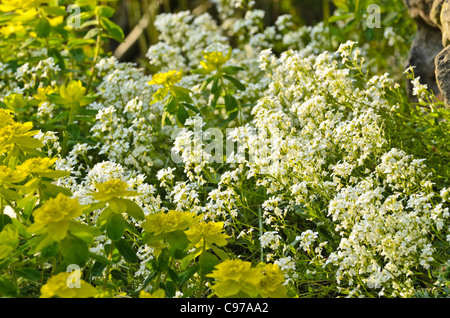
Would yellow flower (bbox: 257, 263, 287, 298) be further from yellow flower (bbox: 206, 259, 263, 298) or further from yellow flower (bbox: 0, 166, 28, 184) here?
yellow flower (bbox: 0, 166, 28, 184)

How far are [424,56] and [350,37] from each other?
64.1 inches

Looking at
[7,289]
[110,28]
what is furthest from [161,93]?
[7,289]

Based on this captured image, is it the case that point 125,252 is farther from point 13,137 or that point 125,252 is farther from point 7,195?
point 13,137

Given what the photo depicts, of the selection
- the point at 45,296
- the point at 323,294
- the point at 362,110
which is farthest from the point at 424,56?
the point at 45,296

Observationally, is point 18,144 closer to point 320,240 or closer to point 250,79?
point 320,240

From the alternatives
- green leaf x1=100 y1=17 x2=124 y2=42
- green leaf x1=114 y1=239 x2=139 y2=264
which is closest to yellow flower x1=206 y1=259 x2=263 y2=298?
green leaf x1=114 y1=239 x2=139 y2=264

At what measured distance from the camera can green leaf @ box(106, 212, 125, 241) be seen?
75.9 inches

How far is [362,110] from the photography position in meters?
2.75

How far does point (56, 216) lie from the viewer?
1732mm

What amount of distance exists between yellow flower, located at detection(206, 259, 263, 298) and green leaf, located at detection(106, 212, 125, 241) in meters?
0.38

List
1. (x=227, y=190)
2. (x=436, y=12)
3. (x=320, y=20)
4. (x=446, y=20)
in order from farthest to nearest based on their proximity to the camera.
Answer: (x=320, y=20) < (x=436, y=12) < (x=446, y=20) < (x=227, y=190)

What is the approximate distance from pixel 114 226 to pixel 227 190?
0.70 m

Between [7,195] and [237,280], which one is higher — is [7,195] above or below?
above
